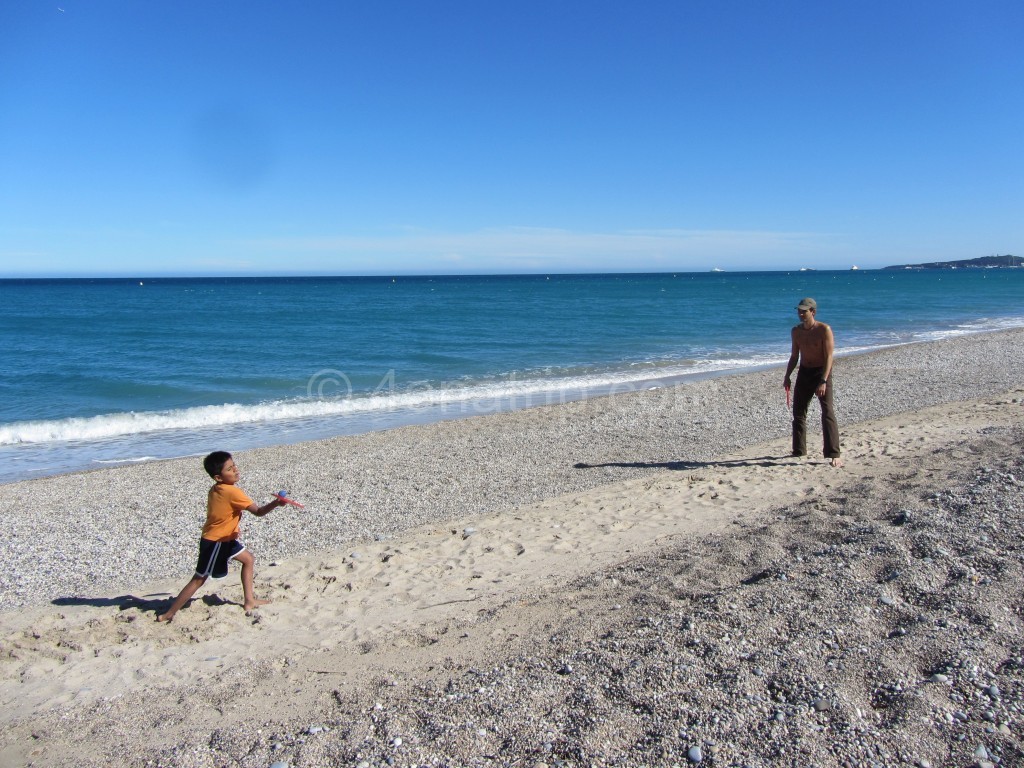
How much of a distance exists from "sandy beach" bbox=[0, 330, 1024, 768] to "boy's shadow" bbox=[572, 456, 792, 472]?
61 mm

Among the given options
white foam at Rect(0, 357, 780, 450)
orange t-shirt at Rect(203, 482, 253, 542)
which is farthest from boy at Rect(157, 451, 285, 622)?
white foam at Rect(0, 357, 780, 450)

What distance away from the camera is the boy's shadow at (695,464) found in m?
8.34

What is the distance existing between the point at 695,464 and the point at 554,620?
4.96m

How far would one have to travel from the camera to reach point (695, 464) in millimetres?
8945

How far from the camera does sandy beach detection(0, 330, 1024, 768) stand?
3127 mm

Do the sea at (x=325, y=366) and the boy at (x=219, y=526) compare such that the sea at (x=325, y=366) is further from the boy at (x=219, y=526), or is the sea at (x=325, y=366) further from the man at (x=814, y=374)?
the man at (x=814, y=374)

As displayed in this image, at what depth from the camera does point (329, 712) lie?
142 inches

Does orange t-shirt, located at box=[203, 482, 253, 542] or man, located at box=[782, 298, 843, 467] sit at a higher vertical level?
man, located at box=[782, 298, 843, 467]

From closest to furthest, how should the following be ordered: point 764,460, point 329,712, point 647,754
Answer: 1. point 647,754
2. point 329,712
3. point 764,460

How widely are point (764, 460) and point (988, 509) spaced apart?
10.8 feet

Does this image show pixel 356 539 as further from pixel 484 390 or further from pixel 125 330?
pixel 125 330

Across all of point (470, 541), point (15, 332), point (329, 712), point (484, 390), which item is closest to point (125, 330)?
point (15, 332)

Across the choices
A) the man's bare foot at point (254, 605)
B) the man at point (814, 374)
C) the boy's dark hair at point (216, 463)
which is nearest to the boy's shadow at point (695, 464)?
the man at point (814, 374)

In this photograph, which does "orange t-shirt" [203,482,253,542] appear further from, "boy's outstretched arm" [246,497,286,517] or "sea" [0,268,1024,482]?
"sea" [0,268,1024,482]
